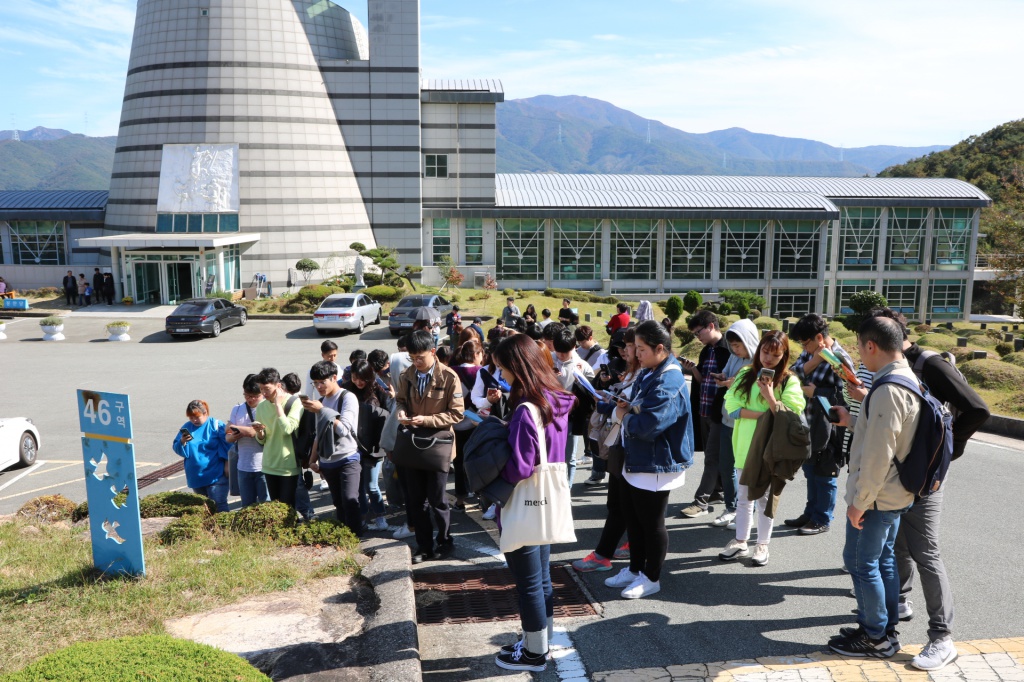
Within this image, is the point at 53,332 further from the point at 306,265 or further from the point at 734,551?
the point at 734,551

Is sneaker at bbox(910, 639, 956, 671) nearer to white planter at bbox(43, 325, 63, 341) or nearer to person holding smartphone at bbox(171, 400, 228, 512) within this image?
person holding smartphone at bbox(171, 400, 228, 512)

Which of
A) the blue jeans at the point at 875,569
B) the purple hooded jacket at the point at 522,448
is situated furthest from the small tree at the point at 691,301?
the purple hooded jacket at the point at 522,448

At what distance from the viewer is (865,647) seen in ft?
16.6

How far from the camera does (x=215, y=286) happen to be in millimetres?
35906

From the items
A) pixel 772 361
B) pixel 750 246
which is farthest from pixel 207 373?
pixel 750 246

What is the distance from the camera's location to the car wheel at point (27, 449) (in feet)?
40.1

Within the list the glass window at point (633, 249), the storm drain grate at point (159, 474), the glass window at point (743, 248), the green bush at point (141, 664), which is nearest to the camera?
the green bush at point (141, 664)

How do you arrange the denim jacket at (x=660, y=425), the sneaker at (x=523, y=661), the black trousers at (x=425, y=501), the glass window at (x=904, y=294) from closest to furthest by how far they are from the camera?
the sneaker at (x=523, y=661), the denim jacket at (x=660, y=425), the black trousers at (x=425, y=501), the glass window at (x=904, y=294)

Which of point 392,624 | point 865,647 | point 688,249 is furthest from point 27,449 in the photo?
point 688,249

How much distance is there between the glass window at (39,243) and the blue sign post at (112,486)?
41566 millimetres

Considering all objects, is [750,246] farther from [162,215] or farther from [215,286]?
[162,215]

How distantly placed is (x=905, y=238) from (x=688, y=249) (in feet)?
46.2

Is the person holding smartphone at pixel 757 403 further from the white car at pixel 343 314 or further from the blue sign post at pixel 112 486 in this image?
the white car at pixel 343 314

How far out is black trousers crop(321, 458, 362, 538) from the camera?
23.3ft
